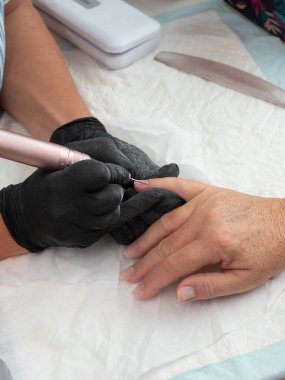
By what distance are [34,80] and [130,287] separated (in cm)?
A: 49

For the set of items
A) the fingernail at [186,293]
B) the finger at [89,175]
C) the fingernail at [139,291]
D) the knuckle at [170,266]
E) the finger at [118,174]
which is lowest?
the fingernail at [139,291]

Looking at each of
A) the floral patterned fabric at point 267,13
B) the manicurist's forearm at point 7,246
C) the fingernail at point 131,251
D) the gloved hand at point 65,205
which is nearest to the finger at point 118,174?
the gloved hand at point 65,205

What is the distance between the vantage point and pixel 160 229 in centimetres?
69

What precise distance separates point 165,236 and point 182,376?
20 centimetres

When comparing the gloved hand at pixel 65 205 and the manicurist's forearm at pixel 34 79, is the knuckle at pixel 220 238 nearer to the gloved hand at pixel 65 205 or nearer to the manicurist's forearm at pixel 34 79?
the gloved hand at pixel 65 205

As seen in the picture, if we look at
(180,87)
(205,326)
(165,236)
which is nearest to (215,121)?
(180,87)

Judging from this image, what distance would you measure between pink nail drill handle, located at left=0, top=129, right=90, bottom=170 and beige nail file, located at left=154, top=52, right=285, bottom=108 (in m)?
0.47

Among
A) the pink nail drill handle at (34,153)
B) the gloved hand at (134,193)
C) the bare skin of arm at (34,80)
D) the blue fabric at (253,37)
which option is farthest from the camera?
the blue fabric at (253,37)

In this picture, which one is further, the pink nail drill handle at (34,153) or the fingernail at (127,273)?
the fingernail at (127,273)

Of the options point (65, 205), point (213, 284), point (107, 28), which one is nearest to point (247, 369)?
point (213, 284)

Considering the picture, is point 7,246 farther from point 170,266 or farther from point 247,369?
point 247,369

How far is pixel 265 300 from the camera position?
66 cm

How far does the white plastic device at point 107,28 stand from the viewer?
1009 mm

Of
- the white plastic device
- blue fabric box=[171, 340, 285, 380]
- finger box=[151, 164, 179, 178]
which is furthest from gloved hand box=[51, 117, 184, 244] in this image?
the white plastic device
